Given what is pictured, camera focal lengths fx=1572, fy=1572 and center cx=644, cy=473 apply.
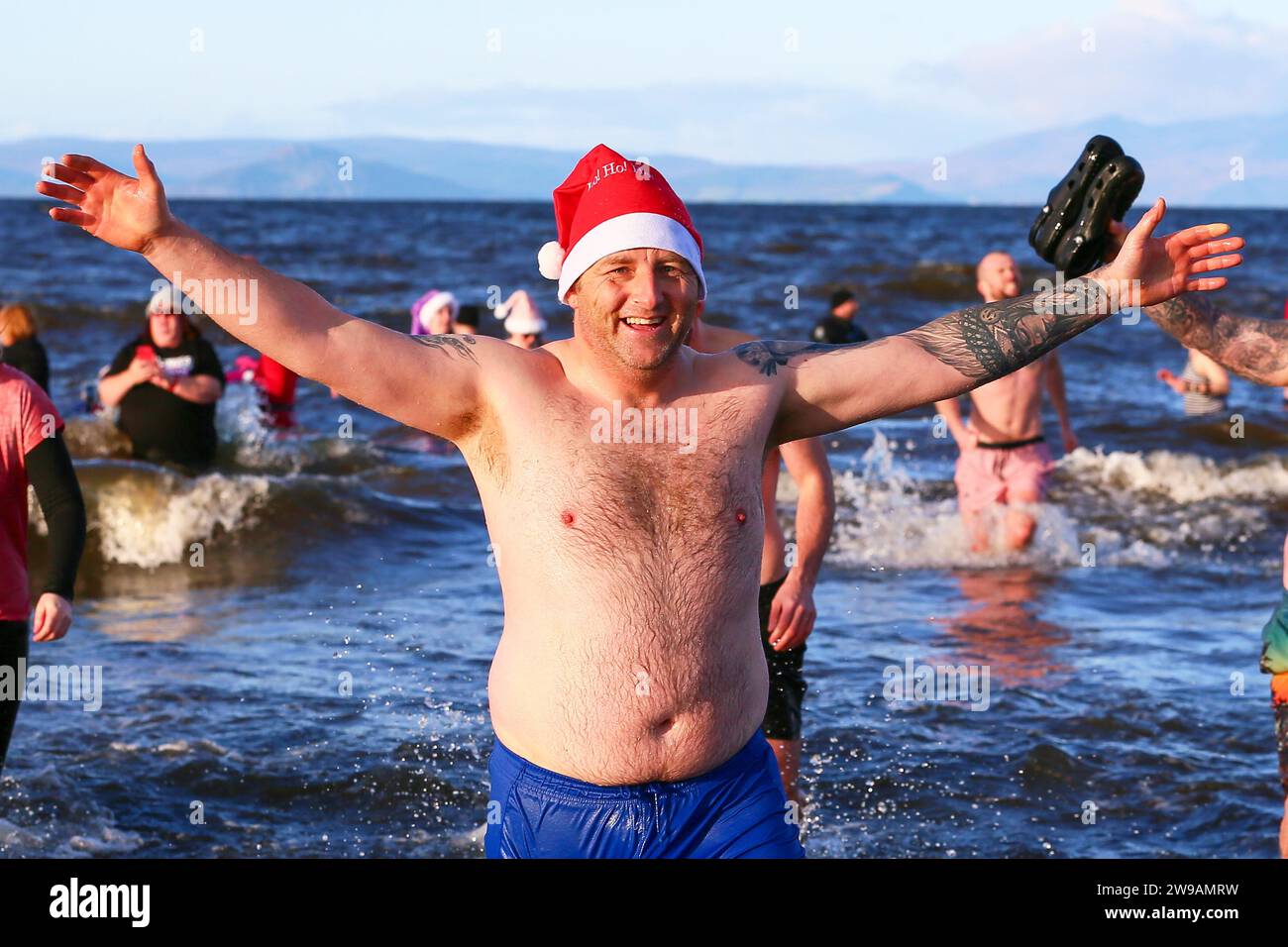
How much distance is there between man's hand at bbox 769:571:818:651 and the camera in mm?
5016

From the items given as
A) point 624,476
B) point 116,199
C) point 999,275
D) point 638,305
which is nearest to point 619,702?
point 624,476

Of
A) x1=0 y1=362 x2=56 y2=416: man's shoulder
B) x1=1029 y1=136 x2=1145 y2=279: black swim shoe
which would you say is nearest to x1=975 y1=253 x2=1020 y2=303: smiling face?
x1=1029 y1=136 x2=1145 y2=279: black swim shoe

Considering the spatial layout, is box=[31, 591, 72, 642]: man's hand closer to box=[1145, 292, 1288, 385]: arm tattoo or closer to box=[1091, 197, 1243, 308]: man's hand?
box=[1091, 197, 1243, 308]: man's hand

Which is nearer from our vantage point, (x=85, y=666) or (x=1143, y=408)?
(x=85, y=666)

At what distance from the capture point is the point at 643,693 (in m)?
3.52

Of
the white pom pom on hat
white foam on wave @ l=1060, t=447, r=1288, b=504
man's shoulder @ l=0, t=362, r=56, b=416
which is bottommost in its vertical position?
white foam on wave @ l=1060, t=447, r=1288, b=504

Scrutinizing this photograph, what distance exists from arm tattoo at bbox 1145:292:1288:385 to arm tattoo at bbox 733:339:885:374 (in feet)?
3.41

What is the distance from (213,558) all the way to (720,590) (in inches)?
303

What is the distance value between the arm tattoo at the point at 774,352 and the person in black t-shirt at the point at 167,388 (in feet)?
25.1

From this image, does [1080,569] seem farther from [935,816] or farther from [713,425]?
[713,425]
